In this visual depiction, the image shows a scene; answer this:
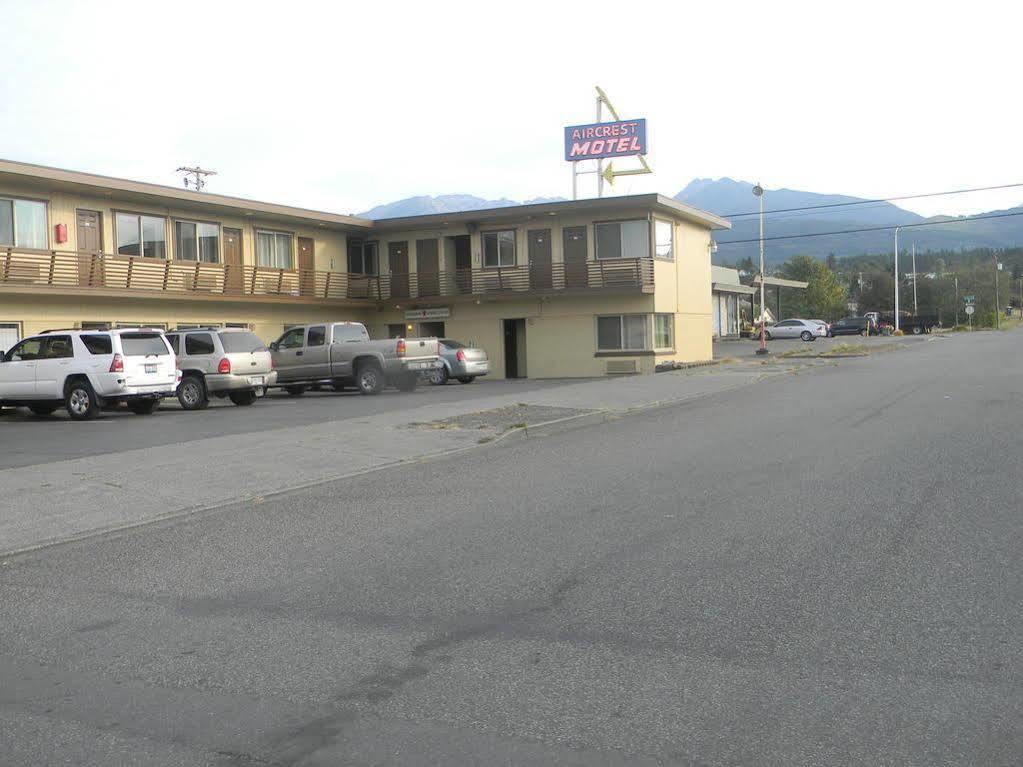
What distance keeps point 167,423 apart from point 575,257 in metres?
20.6

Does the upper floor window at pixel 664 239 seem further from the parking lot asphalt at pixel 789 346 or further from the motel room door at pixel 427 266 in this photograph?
the parking lot asphalt at pixel 789 346

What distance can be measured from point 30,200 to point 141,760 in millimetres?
27265

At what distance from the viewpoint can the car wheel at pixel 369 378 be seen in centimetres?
2717

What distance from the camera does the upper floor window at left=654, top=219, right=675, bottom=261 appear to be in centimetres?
3595

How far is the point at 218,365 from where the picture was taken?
2297cm

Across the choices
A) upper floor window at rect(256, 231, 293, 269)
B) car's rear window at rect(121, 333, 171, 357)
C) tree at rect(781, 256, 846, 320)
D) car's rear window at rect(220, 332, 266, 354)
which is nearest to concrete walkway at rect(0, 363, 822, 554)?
car's rear window at rect(121, 333, 171, 357)

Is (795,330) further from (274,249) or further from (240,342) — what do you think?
(240,342)

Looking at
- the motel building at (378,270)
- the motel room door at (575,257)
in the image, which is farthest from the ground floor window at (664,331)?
the motel room door at (575,257)

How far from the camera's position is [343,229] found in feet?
128

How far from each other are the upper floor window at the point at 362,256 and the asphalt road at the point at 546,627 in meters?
30.5

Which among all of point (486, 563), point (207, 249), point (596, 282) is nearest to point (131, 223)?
point (207, 249)

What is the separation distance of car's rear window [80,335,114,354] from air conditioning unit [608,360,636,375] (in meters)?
19.7

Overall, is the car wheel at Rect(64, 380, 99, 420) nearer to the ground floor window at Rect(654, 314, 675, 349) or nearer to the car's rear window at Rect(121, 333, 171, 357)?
the car's rear window at Rect(121, 333, 171, 357)

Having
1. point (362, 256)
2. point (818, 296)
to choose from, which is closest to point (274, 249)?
point (362, 256)
